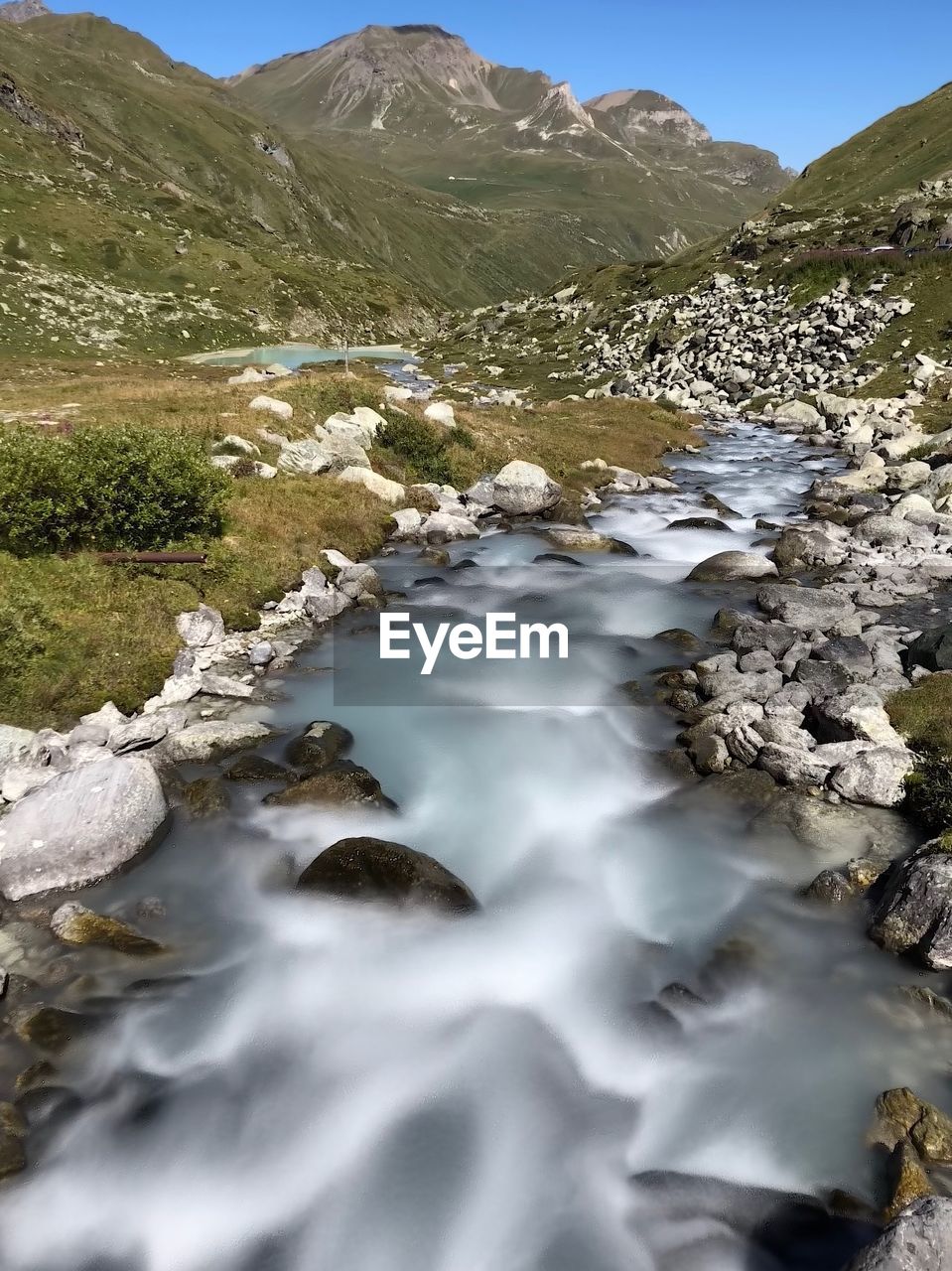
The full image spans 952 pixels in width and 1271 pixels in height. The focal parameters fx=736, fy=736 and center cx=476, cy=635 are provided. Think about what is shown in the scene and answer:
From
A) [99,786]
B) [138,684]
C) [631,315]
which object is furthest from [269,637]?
[631,315]

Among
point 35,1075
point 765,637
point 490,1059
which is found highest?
point 765,637

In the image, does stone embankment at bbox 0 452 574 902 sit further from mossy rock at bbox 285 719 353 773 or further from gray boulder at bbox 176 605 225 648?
mossy rock at bbox 285 719 353 773

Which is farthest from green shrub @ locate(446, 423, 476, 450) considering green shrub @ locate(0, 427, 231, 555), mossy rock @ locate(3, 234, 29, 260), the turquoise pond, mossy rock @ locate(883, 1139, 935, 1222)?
mossy rock @ locate(3, 234, 29, 260)

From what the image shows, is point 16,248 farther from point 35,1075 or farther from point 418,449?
point 35,1075

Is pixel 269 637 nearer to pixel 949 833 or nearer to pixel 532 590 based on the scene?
pixel 532 590

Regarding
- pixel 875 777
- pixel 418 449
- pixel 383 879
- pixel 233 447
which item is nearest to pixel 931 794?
pixel 875 777

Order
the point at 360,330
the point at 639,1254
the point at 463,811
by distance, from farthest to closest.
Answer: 1. the point at 360,330
2. the point at 463,811
3. the point at 639,1254
